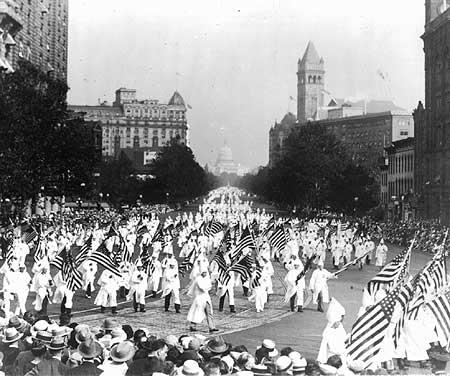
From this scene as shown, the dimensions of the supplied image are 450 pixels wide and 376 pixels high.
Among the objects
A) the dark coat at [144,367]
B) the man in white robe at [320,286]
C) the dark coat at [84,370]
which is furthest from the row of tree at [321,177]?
the dark coat at [84,370]

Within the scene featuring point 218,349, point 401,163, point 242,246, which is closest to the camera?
point 218,349

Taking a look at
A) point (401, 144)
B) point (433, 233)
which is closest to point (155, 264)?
point (433, 233)

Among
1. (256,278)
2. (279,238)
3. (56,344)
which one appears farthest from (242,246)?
(56,344)

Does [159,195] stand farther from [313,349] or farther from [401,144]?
[313,349]

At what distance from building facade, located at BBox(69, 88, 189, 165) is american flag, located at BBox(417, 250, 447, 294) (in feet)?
536

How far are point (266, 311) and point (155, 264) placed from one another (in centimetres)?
368

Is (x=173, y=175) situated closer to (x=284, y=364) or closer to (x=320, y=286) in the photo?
(x=320, y=286)

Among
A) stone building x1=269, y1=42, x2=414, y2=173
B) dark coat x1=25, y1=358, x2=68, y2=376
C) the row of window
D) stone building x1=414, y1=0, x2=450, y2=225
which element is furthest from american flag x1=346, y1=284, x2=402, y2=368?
stone building x1=269, y1=42, x2=414, y2=173

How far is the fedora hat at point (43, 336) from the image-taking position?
944cm

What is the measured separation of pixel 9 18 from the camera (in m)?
54.2

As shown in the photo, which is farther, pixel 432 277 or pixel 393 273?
pixel 393 273

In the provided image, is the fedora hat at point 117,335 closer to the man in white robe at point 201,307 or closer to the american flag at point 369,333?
the american flag at point 369,333

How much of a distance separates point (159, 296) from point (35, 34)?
54.9 meters

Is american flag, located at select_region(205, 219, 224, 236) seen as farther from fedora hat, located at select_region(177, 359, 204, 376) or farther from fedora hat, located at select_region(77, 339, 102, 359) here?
fedora hat, located at select_region(177, 359, 204, 376)
